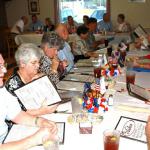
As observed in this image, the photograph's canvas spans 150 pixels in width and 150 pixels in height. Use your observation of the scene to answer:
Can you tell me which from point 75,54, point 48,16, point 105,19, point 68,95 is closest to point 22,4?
point 48,16

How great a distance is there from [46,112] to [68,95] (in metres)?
0.31

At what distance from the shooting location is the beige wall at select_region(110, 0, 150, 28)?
778cm

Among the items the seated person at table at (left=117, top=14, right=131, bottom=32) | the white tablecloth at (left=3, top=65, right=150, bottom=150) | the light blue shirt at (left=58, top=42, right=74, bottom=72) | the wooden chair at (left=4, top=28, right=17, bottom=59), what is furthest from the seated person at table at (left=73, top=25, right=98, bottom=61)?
the wooden chair at (left=4, top=28, right=17, bottom=59)

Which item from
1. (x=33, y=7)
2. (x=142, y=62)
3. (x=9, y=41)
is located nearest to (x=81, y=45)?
(x=142, y=62)

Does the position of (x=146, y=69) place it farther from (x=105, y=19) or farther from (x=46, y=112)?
(x=105, y=19)

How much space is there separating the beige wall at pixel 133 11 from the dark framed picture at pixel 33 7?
247 cm

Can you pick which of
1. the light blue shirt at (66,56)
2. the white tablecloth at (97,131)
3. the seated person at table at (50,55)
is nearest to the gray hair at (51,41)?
the seated person at table at (50,55)

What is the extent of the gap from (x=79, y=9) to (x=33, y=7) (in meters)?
1.56

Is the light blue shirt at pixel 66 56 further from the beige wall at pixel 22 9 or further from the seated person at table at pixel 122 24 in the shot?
the beige wall at pixel 22 9

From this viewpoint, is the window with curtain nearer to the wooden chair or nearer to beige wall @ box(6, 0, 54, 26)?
beige wall @ box(6, 0, 54, 26)

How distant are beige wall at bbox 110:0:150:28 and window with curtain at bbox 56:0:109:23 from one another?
0.33 m

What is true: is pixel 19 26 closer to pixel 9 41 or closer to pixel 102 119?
pixel 9 41

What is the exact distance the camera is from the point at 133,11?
788 cm

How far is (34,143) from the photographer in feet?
4.50
